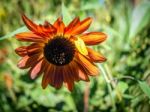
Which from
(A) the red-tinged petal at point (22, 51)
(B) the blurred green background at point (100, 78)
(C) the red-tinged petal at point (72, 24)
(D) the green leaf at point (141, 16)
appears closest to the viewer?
(C) the red-tinged petal at point (72, 24)

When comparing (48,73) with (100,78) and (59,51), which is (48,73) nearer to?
(59,51)

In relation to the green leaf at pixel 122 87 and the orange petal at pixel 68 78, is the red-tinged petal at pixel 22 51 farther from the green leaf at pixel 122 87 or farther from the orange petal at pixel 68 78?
the green leaf at pixel 122 87

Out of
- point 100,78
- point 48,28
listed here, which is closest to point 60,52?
point 48,28

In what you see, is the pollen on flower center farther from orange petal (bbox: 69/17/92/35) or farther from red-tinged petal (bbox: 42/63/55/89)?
orange petal (bbox: 69/17/92/35)

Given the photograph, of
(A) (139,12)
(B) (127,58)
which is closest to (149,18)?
(A) (139,12)

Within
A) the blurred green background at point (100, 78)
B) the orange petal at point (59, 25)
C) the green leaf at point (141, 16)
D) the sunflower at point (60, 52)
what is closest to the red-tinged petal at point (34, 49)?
the sunflower at point (60, 52)

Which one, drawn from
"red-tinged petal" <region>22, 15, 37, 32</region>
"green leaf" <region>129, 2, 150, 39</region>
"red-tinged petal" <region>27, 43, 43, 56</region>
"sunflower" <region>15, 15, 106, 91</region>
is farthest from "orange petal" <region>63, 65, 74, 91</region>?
"green leaf" <region>129, 2, 150, 39</region>
